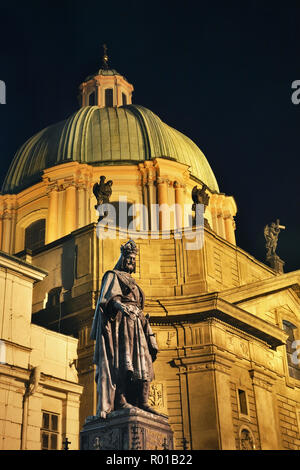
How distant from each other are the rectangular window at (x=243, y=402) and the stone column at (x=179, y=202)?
10509mm

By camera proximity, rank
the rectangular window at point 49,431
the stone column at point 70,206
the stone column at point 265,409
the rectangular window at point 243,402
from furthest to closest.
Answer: the stone column at point 70,206
the stone column at point 265,409
the rectangular window at point 243,402
the rectangular window at point 49,431

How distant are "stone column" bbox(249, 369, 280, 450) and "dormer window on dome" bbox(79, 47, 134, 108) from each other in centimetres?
2190

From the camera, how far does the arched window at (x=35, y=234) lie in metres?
39.4

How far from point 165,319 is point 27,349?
6619 mm

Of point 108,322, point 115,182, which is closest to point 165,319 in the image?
point 115,182

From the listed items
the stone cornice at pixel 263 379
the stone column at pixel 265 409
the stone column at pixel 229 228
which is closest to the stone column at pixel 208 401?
the stone cornice at pixel 263 379

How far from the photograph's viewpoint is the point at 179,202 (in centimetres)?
3891

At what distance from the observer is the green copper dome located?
40219 mm

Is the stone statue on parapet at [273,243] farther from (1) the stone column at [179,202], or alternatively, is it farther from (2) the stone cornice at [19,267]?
(2) the stone cornice at [19,267]

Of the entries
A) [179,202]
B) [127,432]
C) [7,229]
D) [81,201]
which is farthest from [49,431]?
[7,229]

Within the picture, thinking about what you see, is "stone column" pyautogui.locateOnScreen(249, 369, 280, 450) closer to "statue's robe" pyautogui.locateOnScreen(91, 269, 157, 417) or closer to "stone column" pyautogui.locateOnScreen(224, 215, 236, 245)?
"stone column" pyautogui.locateOnScreen(224, 215, 236, 245)

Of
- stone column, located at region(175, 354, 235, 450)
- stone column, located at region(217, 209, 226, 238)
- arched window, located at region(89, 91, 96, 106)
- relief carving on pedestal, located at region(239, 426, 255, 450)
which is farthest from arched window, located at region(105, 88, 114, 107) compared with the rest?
relief carving on pedestal, located at region(239, 426, 255, 450)

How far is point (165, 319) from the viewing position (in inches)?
1174
